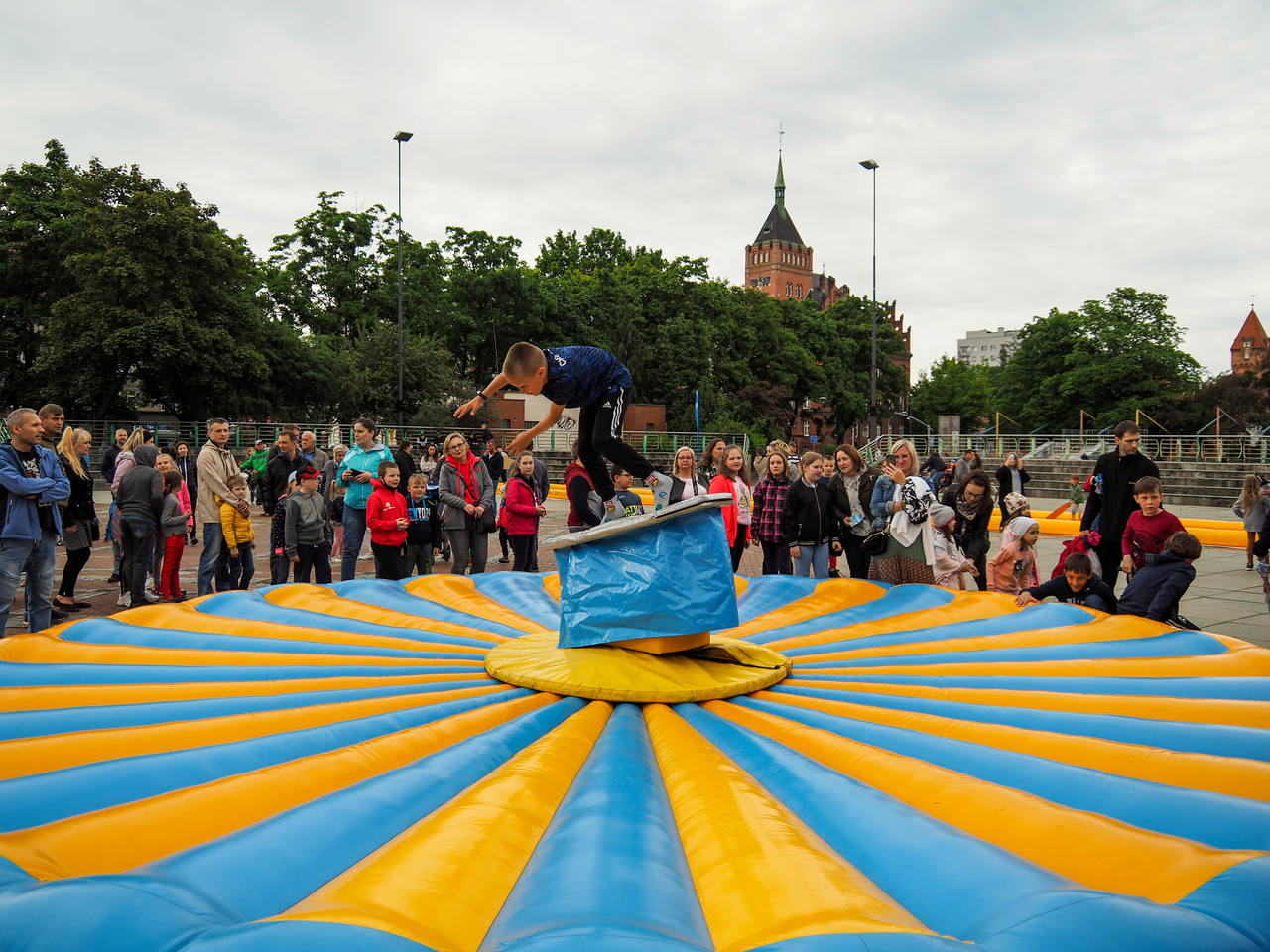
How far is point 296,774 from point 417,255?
38.7 m

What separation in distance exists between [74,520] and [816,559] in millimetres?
5800

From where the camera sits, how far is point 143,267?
74.4ft

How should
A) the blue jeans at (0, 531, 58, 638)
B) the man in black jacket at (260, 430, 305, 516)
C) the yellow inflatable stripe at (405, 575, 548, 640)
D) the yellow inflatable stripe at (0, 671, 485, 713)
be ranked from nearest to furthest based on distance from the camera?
the yellow inflatable stripe at (0, 671, 485, 713), the yellow inflatable stripe at (405, 575, 548, 640), the blue jeans at (0, 531, 58, 638), the man in black jacket at (260, 430, 305, 516)

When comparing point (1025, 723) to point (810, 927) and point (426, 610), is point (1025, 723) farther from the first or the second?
point (426, 610)

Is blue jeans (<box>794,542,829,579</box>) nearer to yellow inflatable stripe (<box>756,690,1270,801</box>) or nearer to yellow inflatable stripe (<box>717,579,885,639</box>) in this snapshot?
yellow inflatable stripe (<box>717,579,885,639</box>)

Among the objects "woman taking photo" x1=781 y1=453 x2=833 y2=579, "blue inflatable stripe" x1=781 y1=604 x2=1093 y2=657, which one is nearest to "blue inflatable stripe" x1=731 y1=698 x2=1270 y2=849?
"blue inflatable stripe" x1=781 y1=604 x2=1093 y2=657

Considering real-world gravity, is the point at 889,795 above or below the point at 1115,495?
below

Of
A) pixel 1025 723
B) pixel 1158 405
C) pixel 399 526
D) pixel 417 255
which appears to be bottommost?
pixel 1025 723

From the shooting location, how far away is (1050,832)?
1.88 metres

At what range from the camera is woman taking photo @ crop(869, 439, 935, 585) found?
5.38m

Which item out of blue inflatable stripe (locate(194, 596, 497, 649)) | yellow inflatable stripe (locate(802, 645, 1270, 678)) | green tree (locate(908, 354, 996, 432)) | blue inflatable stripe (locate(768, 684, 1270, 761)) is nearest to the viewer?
blue inflatable stripe (locate(768, 684, 1270, 761))

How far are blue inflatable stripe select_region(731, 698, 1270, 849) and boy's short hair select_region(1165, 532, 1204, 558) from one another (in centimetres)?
262

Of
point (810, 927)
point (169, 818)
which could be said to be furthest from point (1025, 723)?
point (169, 818)

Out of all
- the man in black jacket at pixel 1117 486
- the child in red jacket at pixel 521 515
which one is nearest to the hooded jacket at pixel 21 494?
the child in red jacket at pixel 521 515
